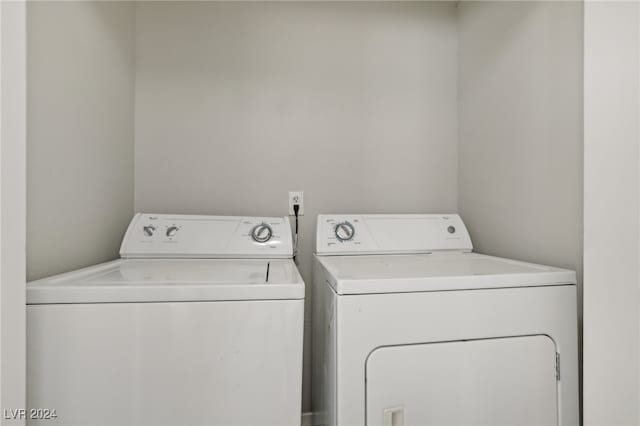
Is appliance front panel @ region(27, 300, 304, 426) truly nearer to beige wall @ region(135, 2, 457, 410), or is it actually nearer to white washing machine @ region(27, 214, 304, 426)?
white washing machine @ region(27, 214, 304, 426)

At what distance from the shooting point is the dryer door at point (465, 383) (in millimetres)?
913

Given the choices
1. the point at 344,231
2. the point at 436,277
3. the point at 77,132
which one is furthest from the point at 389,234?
the point at 77,132

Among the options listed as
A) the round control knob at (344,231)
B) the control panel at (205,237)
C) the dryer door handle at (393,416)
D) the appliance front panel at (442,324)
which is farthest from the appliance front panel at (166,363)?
the round control knob at (344,231)

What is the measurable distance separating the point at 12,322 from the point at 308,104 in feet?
4.89

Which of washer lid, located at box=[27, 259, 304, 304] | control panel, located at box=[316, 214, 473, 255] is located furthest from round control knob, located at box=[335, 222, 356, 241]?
washer lid, located at box=[27, 259, 304, 304]

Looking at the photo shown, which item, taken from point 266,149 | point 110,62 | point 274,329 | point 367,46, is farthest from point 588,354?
point 110,62

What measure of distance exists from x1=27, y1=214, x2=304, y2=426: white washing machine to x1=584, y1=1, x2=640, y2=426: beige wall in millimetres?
682

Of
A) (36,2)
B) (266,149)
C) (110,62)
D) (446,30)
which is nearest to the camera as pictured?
(36,2)

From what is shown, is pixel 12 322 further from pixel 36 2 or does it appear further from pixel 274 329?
pixel 36 2

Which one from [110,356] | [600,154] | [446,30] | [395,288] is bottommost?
[110,356]

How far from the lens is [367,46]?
1854mm

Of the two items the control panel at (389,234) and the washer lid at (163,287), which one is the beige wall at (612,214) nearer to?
the washer lid at (163,287)

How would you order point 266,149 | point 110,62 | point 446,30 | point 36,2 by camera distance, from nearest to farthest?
point 36,2, point 110,62, point 266,149, point 446,30

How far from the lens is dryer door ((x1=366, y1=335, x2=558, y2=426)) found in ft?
3.00
